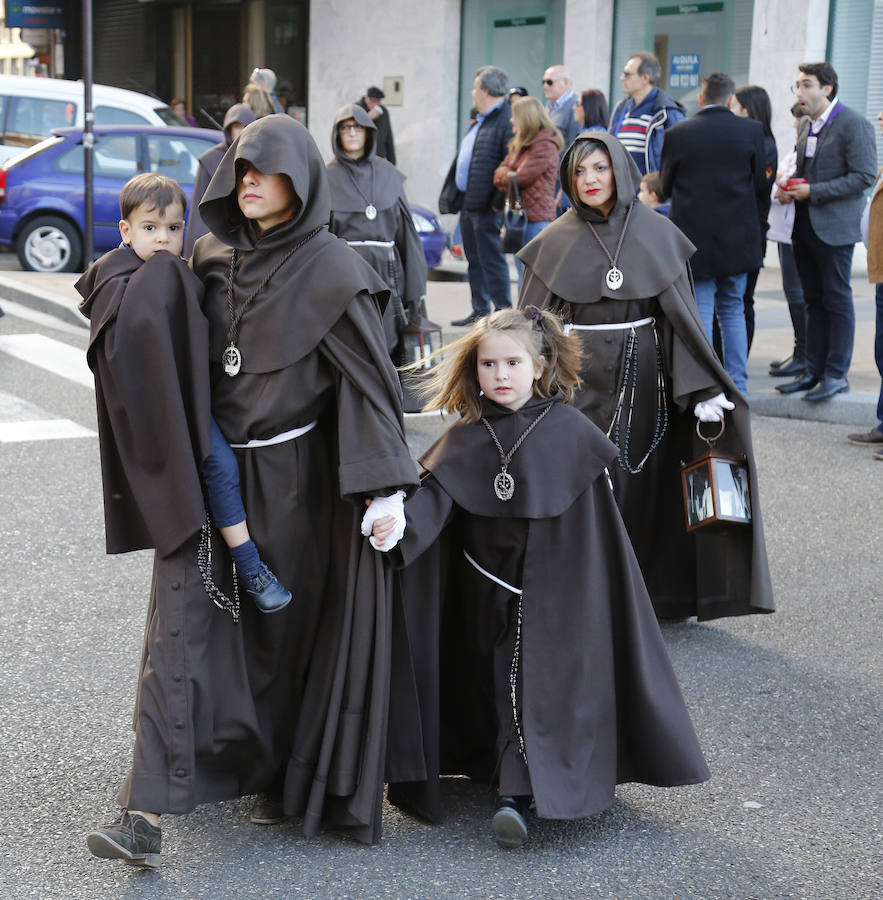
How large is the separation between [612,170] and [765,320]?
27.5 feet

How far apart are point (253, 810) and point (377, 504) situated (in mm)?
955

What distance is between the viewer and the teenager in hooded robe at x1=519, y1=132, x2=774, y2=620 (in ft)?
17.0

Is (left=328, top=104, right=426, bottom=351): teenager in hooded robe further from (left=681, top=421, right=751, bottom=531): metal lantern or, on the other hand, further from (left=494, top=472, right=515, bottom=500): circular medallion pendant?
(left=494, top=472, right=515, bottom=500): circular medallion pendant

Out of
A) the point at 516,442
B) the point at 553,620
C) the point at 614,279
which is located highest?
the point at 614,279

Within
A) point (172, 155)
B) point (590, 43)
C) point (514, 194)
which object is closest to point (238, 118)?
point (514, 194)

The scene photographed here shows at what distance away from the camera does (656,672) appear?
3873 mm

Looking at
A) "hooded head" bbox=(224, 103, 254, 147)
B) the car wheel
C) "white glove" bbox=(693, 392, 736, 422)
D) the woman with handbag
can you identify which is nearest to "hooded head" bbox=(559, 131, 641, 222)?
"white glove" bbox=(693, 392, 736, 422)

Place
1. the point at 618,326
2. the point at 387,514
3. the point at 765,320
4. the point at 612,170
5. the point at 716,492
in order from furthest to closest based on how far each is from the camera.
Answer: the point at 765,320, the point at 618,326, the point at 612,170, the point at 716,492, the point at 387,514

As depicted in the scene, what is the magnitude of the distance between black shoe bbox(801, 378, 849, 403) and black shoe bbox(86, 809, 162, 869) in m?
6.77

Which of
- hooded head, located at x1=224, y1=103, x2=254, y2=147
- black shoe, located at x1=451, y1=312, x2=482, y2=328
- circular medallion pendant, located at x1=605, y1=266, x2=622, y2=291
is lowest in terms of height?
black shoe, located at x1=451, y1=312, x2=482, y2=328

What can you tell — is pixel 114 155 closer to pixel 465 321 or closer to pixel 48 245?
pixel 48 245

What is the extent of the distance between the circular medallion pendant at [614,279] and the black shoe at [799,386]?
4.82 meters

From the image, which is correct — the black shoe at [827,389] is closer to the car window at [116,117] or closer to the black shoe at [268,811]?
the black shoe at [268,811]

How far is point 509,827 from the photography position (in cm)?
374
